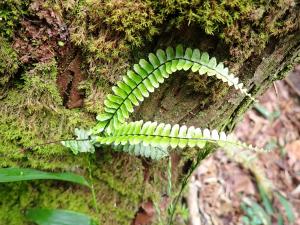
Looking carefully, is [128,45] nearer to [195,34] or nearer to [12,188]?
[195,34]

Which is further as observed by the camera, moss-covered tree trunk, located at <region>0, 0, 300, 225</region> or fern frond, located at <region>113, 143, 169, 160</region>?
fern frond, located at <region>113, 143, 169, 160</region>

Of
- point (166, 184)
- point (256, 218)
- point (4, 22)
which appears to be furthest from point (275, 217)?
point (4, 22)

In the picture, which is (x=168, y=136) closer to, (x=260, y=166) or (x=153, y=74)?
(x=153, y=74)

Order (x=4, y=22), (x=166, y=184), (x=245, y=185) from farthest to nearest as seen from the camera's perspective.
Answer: (x=245, y=185) → (x=166, y=184) → (x=4, y=22)

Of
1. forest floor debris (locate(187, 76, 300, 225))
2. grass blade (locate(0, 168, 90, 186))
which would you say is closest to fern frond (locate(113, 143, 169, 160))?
grass blade (locate(0, 168, 90, 186))

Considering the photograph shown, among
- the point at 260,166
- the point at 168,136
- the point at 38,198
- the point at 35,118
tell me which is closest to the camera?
the point at 168,136

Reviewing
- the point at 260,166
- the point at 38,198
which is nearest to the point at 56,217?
the point at 38,198

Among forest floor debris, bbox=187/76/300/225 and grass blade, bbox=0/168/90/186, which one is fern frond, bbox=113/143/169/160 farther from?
forest floor debris, bbox=187/76/300/225
